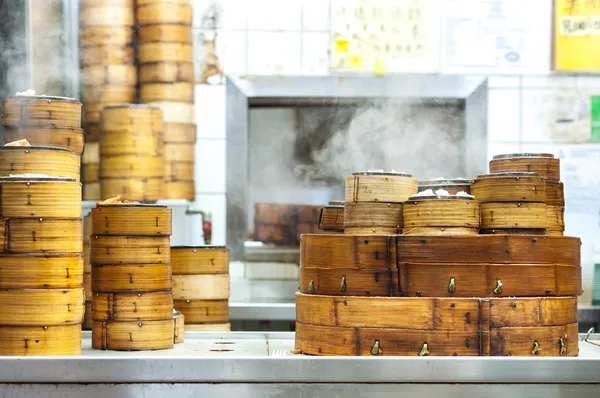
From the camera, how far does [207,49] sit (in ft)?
23.1

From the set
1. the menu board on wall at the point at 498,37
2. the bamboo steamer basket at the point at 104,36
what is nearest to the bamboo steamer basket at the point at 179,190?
the bamboo steamer basket at the point at 104,36

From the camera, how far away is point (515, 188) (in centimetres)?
397

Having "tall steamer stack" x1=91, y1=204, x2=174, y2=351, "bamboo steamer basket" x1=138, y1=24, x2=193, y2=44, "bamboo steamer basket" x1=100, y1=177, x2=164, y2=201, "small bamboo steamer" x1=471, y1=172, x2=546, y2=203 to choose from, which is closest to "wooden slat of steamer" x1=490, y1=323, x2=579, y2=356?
"small bamboo steamer" x1=471, y1=172, x2=546, y2=203

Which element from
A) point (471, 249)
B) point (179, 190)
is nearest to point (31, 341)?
point (471, 249)

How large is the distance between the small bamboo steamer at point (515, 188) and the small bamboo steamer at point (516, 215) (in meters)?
0.03

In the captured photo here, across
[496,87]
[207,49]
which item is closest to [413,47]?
[496,87]

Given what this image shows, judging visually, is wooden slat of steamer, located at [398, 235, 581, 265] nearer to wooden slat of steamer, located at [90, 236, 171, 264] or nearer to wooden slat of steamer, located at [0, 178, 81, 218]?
wooden slat of steamer, located at [90, 236, 171, 264]

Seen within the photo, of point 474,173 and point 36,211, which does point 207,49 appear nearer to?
point 474,173

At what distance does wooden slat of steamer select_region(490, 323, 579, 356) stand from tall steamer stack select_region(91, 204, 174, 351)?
156 centimetres

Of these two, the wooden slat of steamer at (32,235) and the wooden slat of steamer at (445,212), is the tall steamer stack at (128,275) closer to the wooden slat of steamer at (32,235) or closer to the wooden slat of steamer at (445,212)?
the wooden slat of steamer at (32,235)

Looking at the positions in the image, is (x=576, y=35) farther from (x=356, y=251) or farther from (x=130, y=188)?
(x=356, y=251)

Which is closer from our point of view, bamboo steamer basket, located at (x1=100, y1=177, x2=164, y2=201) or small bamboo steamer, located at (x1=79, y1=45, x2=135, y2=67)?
bamboo steamer basket, located at (x1=100, y1=177, x2=164, y2=201)

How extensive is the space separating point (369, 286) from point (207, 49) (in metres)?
3.64

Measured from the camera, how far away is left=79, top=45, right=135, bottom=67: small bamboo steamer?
21.8ft
